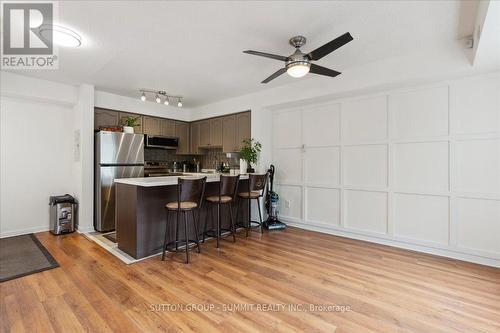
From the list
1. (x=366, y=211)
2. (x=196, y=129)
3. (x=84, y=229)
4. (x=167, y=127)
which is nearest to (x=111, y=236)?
(x=84, y=229)

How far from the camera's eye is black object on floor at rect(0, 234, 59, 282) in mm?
2693

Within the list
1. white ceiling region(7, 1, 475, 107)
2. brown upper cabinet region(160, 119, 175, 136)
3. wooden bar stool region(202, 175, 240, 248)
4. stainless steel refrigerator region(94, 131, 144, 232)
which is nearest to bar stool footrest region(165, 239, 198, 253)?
wooden bar stool region(202, 175, 240, 248)

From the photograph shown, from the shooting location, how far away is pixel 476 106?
3.00 m

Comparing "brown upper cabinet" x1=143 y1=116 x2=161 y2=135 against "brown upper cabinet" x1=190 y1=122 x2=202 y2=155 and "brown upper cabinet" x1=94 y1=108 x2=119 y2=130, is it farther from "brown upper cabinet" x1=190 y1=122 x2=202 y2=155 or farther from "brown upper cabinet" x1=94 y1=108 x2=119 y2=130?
"brown upper cabinet" x1=190 y1=122 x2=202 y2=155

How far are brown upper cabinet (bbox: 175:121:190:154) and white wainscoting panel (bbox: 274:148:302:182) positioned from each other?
2.47m

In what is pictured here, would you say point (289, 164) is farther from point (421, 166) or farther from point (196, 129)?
point (196, 129)

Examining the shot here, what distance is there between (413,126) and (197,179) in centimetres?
309

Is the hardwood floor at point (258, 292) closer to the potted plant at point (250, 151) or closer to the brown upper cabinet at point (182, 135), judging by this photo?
the potted plant at point (250, 151)

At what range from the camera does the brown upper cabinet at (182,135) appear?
6018 mm

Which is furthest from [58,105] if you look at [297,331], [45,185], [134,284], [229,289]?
[297,331]

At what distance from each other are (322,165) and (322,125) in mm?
722

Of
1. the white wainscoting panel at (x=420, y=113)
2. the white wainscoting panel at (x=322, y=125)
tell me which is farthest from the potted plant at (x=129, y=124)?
the white wainscoting panel at (x=420, y=113)

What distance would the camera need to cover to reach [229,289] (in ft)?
7.70

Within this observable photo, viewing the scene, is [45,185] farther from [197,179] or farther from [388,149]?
[388,149]
